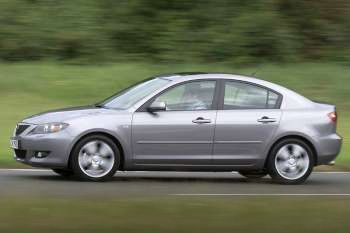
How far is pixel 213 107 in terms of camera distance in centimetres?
1139

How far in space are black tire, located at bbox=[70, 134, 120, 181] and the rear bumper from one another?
9.34 ft

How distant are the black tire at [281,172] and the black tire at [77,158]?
7.03ft

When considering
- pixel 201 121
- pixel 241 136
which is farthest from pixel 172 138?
pixel 241 136

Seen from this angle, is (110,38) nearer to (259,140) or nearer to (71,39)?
(71,39)

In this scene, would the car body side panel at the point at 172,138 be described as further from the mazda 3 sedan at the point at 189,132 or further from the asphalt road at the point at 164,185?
the asphalt road at the point at 164,185

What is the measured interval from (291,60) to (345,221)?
56.7 ft

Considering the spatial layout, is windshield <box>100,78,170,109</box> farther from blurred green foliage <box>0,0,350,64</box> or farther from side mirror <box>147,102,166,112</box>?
blurred green foliage <box>0,0,350,64</box>

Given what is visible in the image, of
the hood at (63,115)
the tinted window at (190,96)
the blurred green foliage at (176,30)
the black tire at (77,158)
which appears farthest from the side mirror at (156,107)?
the blurred green foliage at (176,30)

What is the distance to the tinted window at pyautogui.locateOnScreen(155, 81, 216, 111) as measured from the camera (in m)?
11.3

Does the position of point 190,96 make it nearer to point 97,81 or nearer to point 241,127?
point 241,127

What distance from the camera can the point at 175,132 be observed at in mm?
11172

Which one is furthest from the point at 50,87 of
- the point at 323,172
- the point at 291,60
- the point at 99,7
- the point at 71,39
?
the point at 323,172

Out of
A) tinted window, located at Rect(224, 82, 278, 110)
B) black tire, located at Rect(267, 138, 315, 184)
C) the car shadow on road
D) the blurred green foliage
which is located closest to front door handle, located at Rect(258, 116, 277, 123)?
tinted window, located at Rect(224, 82, 278, 110)

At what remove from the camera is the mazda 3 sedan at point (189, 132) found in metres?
11.0
